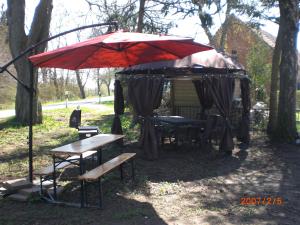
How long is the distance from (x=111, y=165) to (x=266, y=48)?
21758 millimetres

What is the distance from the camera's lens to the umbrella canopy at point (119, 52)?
6.62 meters

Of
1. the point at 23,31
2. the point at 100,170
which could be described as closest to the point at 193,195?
the point at 100,170

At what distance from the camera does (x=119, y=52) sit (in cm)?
891

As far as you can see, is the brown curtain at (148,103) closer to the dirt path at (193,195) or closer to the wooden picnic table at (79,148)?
the dirt path at (193,195)

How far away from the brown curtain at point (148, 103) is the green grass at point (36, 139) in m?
2.33

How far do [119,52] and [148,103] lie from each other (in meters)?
1.51

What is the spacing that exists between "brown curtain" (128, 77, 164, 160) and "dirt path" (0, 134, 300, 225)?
0.35 meters

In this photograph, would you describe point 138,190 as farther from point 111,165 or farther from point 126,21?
point 126,21

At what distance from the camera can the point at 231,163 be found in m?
9.59

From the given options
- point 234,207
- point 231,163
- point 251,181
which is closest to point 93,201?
point 234,207

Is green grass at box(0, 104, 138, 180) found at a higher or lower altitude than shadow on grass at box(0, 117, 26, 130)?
lower

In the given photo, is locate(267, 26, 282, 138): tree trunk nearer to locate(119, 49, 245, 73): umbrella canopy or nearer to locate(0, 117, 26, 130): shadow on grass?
locate(119, 49, 245, 73): umbrella canopy

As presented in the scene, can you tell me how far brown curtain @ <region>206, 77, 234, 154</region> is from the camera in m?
10.2
